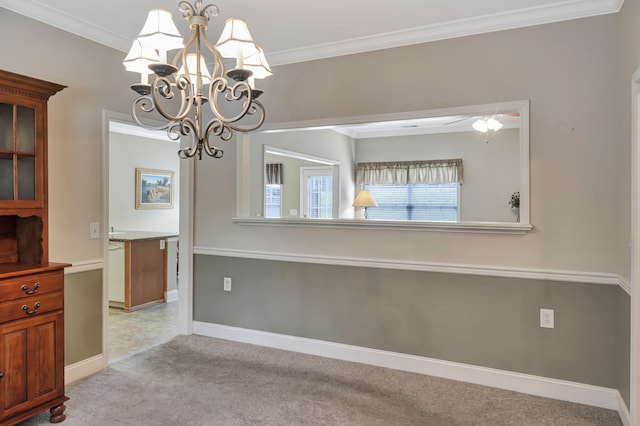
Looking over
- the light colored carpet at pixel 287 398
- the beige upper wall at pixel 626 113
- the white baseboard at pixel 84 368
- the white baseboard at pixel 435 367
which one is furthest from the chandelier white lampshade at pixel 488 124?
the white baseboard at pixel 84 368

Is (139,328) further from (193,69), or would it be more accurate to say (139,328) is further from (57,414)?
(193,69)

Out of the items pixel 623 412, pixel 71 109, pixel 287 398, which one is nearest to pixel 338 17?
pixel 71 109

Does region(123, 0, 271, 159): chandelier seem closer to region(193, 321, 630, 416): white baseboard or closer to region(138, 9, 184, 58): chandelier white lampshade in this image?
region(138, 9, 184, 58): chandelier white lampshade

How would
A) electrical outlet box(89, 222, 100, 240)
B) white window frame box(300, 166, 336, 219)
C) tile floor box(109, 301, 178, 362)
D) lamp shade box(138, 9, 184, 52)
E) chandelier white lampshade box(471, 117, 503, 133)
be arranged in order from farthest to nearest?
white window frame box(300, 166, 336, 219), chandelier white lampshade box(471, 117, 503, 133), tile floor box(109, 301, 178, 362), electrical outlet box(89, 222, 100, 240), lamp shade box(138, 9, 184, 52)

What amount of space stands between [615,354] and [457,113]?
6.36 feet

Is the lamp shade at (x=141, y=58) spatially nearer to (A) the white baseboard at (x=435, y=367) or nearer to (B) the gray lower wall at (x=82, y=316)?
(B) the gray lower wall at (x=82, y=316)

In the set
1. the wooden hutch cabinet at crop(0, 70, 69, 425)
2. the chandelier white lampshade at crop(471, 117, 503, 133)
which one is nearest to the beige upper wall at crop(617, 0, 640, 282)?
the chandelier white lampshade at crop(471, 117, 503, 133)

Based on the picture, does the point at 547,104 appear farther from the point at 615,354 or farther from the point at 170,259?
the point at 170,259

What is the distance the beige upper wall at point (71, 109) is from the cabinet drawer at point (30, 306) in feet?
1.98

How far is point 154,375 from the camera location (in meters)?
3.22

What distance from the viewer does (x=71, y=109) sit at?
3.14 m

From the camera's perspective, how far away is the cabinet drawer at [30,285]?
229 centimetres

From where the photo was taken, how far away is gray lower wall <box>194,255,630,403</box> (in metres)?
2.81

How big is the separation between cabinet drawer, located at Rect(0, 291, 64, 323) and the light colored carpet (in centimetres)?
69
